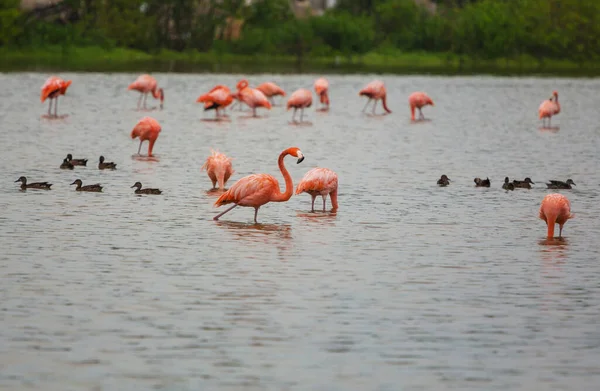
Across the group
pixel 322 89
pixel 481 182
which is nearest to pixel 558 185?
pixel 481 182

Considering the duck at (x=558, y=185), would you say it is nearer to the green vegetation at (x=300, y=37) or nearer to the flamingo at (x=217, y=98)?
the flamingo at (x=217, y=98)

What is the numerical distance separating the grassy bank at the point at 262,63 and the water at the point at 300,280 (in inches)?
1484

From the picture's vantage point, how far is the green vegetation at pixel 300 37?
72125 mm

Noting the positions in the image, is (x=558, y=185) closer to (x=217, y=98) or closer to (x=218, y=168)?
(x=218, y=168)

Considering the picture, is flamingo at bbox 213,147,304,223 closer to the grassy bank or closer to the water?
the water

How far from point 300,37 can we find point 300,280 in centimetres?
6655

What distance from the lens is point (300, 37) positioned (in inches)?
3056

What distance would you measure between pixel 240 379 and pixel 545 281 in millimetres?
4289

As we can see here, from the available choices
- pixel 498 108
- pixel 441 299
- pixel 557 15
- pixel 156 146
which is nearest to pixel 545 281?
pixel 441 299

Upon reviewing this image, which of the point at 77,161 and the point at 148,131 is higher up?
the point at 148,131

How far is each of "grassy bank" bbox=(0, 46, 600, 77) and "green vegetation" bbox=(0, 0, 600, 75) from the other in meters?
0.09

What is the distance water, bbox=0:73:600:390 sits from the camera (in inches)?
349

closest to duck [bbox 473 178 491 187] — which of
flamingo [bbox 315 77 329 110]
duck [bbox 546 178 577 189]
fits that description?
duck [bbox 546 178 577 189]

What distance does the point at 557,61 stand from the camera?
7756 cm
